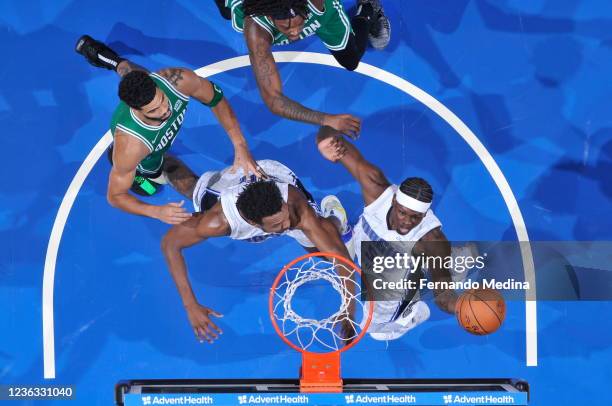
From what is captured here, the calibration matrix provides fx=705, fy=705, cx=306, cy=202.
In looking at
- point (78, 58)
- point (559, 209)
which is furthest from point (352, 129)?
point (78, 58)

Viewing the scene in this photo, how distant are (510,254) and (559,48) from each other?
185 cm

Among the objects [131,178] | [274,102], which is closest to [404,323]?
[274,102]

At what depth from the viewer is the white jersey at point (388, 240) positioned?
5.78 m

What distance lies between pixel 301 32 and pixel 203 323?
8.34ft

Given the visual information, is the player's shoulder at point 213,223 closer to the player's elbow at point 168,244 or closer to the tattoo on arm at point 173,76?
the player's elbow at point 168,244

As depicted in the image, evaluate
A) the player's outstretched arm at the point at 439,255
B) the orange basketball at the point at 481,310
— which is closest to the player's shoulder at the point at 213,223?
the player's outstretched arm at the point at 439,255

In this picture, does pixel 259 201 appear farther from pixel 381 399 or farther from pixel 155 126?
pixel 381 399

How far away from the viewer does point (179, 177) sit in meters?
5.94

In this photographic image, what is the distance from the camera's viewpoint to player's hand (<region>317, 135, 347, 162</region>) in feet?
18.6

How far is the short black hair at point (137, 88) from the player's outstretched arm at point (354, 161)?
1482 millimetres

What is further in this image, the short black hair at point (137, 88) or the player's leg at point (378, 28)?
the player's leg at point (378, 28)

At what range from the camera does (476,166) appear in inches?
241

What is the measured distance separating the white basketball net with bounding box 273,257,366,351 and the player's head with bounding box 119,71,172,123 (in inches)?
70.1

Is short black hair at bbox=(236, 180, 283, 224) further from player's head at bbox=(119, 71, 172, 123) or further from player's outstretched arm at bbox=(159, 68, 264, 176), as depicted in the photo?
player's head at bbox=(119, 71, 172, 123)
